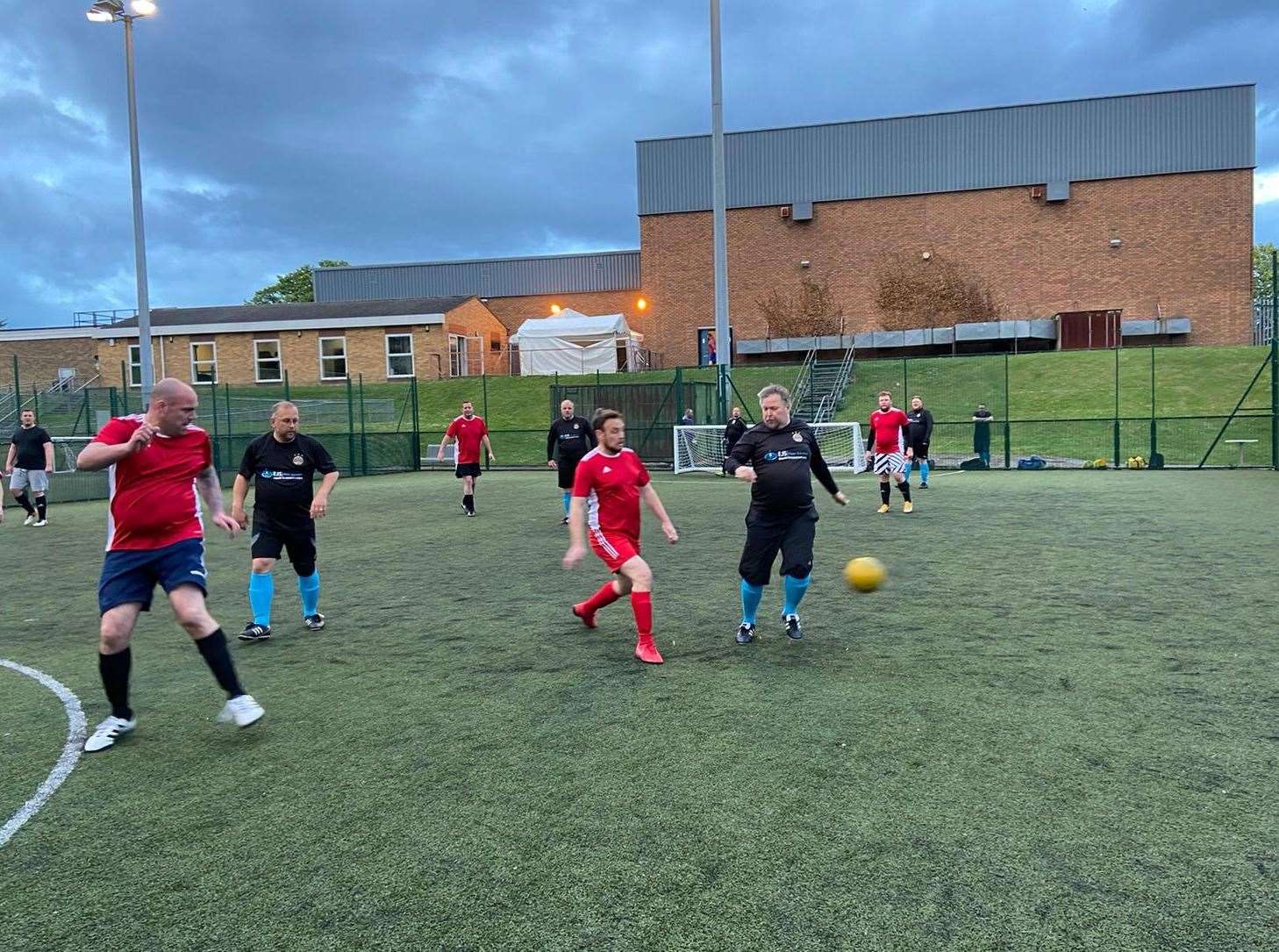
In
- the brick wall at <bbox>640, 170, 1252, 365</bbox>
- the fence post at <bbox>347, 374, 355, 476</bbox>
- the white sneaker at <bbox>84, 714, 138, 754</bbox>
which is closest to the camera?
the white sneaker at <bbox>84, 714, 138, 754</bbox>

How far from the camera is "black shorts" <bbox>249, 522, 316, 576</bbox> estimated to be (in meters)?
7.19

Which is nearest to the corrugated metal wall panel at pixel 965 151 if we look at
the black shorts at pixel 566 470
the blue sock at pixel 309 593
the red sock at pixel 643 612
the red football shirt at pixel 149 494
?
the black shorts at pixel 566 470

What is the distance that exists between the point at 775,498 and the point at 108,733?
4294 mm

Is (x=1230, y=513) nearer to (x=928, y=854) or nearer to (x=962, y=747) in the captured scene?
(x=962, y=747)

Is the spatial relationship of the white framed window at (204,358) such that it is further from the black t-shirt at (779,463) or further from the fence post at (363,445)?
the black t-shirt at (779,463)

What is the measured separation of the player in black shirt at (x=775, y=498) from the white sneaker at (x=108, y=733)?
3.89m

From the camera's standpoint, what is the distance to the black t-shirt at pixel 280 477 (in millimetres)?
7234

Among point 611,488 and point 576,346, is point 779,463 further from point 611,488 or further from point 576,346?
point 576,346

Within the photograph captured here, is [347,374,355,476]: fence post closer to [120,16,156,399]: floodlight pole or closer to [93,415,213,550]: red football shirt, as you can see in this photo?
[120,16,156,399]: floodlight pole

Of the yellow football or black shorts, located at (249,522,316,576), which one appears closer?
the yellow football

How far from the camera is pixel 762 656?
20.9ft

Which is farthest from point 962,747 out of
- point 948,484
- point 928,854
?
point 948,484

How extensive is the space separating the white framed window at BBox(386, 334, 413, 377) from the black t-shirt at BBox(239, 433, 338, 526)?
33229 mm

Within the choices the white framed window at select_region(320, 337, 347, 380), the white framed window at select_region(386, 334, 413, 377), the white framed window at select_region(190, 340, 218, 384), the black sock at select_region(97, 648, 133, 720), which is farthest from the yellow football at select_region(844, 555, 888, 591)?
the white framed window at select_region(190, 340, 218, 384)
